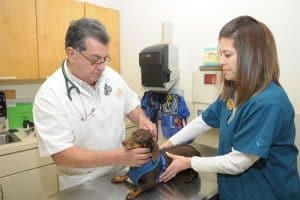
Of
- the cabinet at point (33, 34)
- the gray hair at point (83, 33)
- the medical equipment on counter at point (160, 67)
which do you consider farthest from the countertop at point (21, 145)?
the gray hair at point (83, 33)

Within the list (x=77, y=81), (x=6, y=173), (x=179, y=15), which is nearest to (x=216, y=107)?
(x=77, y=81)

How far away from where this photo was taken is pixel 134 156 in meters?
1.08

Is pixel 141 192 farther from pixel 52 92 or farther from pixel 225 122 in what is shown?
pixel 52 92

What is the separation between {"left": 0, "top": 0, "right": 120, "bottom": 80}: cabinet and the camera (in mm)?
1987

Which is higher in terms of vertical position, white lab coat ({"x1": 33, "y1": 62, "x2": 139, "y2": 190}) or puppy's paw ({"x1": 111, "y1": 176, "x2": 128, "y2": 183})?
white lab coat ({"x1": 33, "y1": 62, "x2": 139, "y2": 190})

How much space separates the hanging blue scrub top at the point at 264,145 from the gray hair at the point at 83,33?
2.26 feet

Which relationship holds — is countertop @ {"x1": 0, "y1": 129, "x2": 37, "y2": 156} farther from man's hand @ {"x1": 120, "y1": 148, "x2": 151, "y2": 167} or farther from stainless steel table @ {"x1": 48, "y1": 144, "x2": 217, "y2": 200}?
man's hand @ {"x1": 120, "y1": 148, "x2": 151, "y2": 167}

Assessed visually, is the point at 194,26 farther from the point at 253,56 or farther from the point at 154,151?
the point at 154,151

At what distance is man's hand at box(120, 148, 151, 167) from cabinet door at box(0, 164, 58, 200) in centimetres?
127

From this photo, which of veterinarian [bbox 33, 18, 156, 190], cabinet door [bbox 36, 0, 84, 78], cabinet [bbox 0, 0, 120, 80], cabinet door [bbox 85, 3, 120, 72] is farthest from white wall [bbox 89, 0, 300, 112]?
veterinarian [bbox 33, 18, 156, 190]

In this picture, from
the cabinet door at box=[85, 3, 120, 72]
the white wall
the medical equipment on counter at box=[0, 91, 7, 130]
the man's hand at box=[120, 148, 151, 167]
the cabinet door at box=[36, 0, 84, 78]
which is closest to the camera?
the man's hand at box=[120, 148, 151, 167]

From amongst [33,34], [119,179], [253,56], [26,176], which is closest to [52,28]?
[33,34]

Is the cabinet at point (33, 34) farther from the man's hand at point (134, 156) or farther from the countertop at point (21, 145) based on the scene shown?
the man's hand at point (134, 156)

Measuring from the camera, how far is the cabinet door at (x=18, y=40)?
197 centimetres
